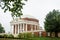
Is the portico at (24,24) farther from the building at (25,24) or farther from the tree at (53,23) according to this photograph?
the tree at (53,23)

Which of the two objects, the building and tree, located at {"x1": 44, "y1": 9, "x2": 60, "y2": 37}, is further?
the building

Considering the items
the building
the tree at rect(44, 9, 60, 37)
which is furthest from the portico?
the tree at rect(44, 9, 60, 37)

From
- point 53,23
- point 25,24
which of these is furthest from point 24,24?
point 53,23

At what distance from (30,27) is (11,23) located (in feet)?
25.3

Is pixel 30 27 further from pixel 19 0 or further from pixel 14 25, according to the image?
pixel 19 0

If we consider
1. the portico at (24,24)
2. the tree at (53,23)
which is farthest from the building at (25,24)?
the tree at (53,23)

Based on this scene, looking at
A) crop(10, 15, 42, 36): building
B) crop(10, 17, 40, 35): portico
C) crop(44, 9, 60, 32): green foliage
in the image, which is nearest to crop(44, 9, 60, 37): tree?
crop(44, 9, 60, 32): green foliage

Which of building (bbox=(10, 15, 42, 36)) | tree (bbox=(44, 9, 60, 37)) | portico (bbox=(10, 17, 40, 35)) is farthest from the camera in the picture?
portico (bbox=(10, 17, 40, 35))

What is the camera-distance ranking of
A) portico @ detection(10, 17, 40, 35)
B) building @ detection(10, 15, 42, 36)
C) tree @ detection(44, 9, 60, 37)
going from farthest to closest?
1. portico @ detection(10, 17, 40, 35)
2. building @ detection(10, 15, 42, 36)
3. tree @ detection(44, 9, 60, 37)

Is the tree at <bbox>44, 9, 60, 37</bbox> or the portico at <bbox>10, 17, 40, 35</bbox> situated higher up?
the tree at <bbox>44, 9, 60, 37</bbox>

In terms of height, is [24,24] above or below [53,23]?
below

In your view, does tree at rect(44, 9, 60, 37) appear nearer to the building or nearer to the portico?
the building

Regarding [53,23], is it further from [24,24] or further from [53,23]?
[24,24]

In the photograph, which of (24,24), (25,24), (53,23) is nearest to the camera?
(53,23)
